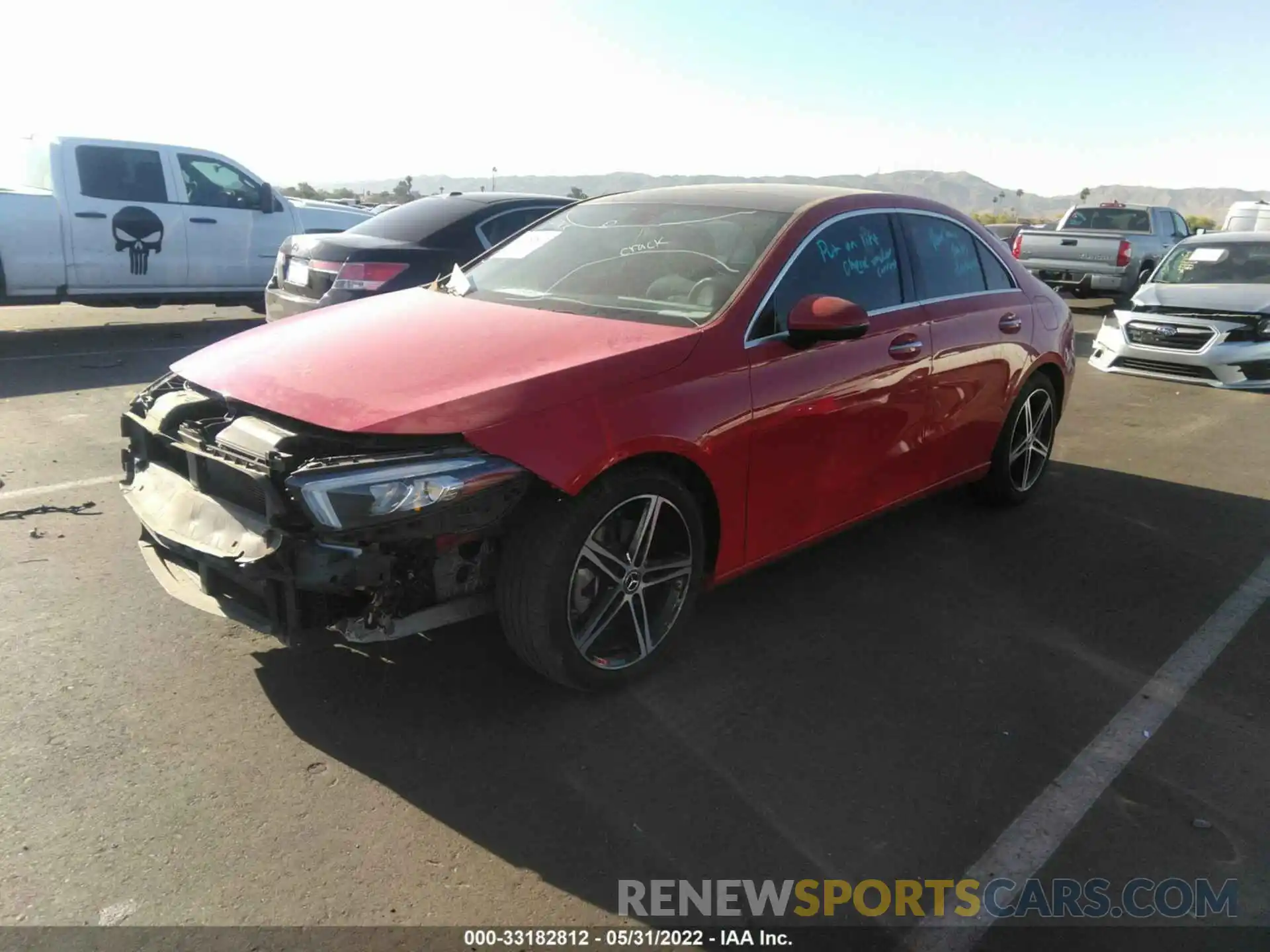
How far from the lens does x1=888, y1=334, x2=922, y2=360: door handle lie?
13.9 ft

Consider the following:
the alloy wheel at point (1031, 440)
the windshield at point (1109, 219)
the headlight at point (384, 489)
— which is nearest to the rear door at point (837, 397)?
the alloy wheel at point (1031, 440)

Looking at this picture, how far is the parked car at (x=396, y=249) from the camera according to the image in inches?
280

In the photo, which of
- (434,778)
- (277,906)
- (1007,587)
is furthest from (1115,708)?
(277,906)

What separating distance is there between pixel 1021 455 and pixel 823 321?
2427mm

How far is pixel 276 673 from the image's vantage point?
343 cm

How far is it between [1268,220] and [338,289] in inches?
812

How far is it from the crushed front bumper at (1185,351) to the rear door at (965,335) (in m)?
5.16


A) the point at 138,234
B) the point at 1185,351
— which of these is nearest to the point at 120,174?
the point at 138,234

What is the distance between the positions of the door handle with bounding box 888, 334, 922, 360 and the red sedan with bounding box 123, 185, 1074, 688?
0.04 feet

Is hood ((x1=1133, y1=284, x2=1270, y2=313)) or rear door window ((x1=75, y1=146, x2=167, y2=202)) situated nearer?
hood ((x1=1133, y1=284, x2=1270, y2=313))

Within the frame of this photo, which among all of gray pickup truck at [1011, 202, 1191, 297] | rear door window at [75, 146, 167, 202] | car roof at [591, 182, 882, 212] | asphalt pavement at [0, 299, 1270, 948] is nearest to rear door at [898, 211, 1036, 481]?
car roof at [591, 182, 882, 212]

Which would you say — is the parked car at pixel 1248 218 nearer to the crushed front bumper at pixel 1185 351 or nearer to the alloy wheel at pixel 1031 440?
the crushed front bumper at pixel 1185 351

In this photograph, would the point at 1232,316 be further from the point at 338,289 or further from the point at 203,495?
the point at 203,495

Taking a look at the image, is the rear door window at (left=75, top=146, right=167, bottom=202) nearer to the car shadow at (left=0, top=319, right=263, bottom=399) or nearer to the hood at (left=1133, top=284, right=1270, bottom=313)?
the car shadow at (left=0, top=319, right=263, bottom=399)
